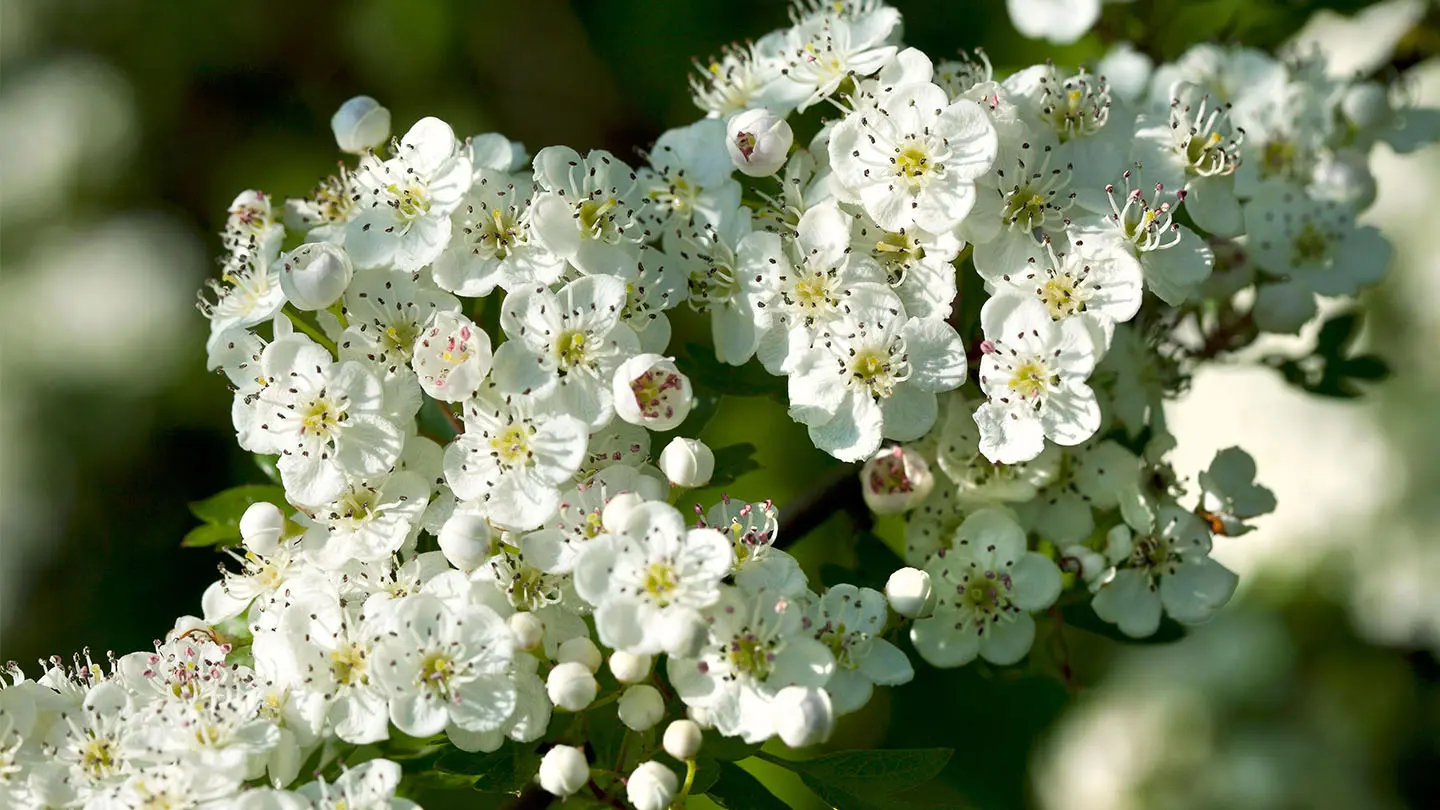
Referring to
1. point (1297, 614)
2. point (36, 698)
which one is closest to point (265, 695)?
point (36, 698)

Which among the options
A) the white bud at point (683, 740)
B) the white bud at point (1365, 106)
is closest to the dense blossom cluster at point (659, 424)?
the white bud at point (683, 740)

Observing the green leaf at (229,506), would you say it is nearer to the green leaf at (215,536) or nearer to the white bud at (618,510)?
the green leaf at (215,536)

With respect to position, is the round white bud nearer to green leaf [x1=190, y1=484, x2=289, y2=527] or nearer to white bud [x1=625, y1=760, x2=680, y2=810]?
green leaf [x1=190, y1=484, x2=289, y2=527]

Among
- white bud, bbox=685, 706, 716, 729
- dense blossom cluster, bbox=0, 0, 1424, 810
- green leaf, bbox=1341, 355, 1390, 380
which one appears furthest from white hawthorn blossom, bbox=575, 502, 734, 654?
green leaf, bbox=1341, 355, 1390, 380

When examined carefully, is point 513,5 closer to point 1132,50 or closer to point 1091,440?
point 1132,50

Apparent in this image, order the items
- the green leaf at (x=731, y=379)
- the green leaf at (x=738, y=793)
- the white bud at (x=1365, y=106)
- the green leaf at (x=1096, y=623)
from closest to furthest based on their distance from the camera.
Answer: the green leaf at (x=738, y=793)
the green leaf at (x=731, y=379)
the green leaf at (x=1096, y=623)
the white bud at (x=1365, y=106)

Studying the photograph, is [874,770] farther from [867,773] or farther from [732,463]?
[732,463]
